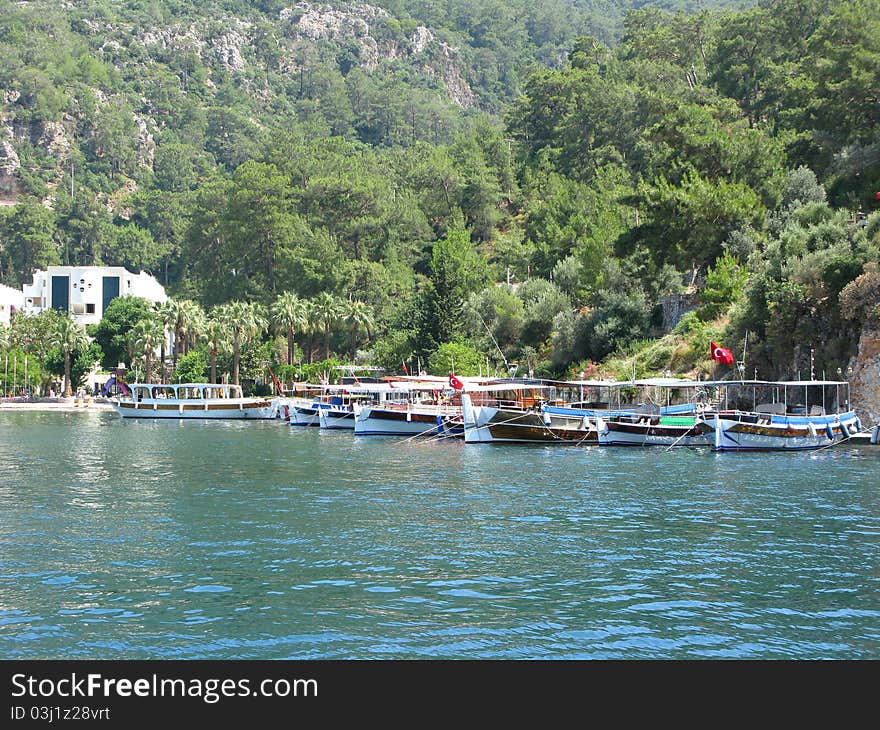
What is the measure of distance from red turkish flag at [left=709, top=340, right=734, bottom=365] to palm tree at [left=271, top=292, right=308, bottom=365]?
58689 millimetres

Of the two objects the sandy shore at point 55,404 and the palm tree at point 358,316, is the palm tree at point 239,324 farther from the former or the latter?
the sandy shore at point 55,404

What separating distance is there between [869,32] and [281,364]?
69441 mm

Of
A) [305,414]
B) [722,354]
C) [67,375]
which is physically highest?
[722,354]

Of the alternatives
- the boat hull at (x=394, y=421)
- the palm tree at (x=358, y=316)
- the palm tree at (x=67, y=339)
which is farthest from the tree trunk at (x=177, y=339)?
the boat hull at (x=394, y=421)

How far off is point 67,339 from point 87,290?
28595mm

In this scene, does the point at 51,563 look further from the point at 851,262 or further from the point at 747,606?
the point at 851,262

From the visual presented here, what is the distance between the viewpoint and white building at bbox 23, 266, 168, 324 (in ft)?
504

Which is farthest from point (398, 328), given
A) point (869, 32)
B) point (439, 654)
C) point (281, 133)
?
point (439, 654)

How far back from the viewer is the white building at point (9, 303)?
153375 mm

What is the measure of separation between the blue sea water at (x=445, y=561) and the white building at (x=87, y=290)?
Result: 4211 inches

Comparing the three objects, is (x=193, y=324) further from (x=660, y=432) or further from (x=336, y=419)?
(x=660, y=432)

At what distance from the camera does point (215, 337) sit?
11644 cm

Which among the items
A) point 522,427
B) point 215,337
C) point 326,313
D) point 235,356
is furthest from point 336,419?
point 326,313

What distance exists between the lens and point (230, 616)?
2175cm
